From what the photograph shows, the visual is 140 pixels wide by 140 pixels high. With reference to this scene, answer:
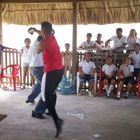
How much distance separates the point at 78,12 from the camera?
11.8 metres

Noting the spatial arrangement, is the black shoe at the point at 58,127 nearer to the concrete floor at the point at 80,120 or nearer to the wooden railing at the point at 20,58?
the concrete floor at the point at 80,120

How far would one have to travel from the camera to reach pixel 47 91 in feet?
17.7

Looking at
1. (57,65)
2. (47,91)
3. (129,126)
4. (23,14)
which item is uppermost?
(23,14)

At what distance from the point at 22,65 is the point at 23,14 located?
2.58 meters

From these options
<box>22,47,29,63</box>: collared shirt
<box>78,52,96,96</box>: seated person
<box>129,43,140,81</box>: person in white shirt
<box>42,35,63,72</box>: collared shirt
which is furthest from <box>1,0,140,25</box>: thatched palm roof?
<box>42,35,63,72</box>: collared shirt

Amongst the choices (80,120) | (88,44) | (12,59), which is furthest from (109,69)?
(12,59)

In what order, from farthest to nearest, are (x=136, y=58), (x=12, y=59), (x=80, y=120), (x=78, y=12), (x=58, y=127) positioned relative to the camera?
(x=78, y=12), (x=12, y=59), (x=136, y=58), (x=80, y=120), (x=58, y=127)

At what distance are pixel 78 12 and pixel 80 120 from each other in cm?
620

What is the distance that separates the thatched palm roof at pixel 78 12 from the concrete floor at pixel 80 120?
406cm

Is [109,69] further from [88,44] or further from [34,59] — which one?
[34,59]

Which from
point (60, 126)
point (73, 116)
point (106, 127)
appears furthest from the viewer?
point (73, 116)

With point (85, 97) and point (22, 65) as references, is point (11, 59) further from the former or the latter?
point (85, 97)

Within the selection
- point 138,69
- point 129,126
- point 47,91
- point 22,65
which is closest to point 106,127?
point 129,126

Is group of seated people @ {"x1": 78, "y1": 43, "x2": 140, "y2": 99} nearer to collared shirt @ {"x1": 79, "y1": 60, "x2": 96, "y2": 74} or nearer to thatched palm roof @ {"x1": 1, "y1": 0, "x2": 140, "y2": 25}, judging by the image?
collared shirt @ {"x1": 79, "y1": 60, "x2": 96, "y2": 74}
